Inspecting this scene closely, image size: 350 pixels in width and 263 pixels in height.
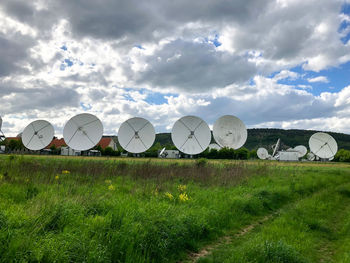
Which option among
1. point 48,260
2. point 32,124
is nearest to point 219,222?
point 48,260

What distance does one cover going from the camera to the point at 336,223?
32.1 ft

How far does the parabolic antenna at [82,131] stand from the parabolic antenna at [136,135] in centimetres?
358

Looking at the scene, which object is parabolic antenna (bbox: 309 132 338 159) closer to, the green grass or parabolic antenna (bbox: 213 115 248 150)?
parabolic antenna (bbox: 213 115 248 150)

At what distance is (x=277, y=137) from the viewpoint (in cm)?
13350

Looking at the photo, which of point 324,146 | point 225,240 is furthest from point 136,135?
point 324,146

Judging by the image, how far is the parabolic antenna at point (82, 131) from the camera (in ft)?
131

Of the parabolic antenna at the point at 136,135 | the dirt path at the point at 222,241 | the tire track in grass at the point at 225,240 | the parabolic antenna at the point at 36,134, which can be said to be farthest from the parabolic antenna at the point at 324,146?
the dirt path at the point at 222,241

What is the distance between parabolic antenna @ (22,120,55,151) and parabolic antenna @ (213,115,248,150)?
89.2 feet

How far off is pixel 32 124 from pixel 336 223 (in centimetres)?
4777

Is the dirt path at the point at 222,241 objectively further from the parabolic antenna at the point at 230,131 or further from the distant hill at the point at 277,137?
the distant hill at the point at 277,137

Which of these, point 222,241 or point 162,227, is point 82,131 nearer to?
point 222,241

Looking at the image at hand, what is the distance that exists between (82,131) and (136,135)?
305 inches

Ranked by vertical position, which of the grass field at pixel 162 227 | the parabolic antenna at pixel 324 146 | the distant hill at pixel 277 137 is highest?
the distant hill at pixel 277 137

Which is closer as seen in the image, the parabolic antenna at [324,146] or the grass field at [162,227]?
the grass field at [162,227]
